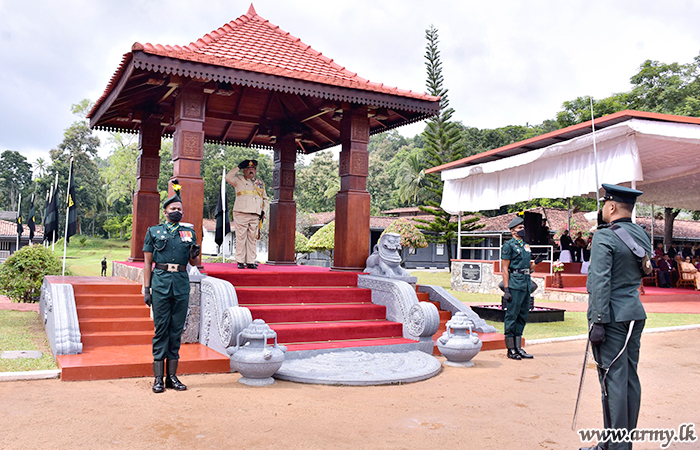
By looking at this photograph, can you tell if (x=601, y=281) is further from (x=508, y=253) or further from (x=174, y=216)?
(x=174, y=216)

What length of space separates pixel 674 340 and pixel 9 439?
940 centimetres

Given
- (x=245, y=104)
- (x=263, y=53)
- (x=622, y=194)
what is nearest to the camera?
(x=622, y=194)

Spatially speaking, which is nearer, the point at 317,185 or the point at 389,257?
the point at 389,257

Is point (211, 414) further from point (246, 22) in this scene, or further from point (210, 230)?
point (210, 230)

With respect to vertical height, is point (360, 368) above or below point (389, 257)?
below

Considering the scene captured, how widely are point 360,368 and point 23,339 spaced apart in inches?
181

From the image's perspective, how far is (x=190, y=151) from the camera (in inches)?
302

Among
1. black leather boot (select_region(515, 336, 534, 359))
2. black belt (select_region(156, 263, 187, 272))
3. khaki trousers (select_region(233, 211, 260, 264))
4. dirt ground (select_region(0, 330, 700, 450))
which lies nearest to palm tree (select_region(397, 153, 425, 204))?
khaki trousers (select_region(233, 211, 260, 264))

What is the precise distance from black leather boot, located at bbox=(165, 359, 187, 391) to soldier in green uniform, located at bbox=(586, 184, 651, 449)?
362 cm

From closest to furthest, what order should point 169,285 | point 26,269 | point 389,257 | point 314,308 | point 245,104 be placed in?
point 169,285
point 314,308
point 389,257
point 245,104
point 26,269

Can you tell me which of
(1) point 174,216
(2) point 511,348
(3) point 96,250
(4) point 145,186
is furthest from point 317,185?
(1) point 174,216

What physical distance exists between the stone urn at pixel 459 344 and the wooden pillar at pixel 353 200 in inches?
92.1

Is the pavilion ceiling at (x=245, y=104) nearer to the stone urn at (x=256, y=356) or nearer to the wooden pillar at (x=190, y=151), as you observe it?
the wooden pillar at (x=190, y=151)

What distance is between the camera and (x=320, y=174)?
46375 mm
